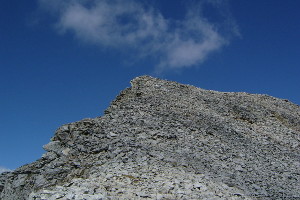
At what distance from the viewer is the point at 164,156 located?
77.4ft

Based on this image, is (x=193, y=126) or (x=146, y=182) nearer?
(x=146, y=182)

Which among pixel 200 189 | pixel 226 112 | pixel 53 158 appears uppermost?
pixel 226 112

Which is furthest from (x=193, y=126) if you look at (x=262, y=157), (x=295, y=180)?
(x=295, y=180)

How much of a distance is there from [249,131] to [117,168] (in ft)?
52.9

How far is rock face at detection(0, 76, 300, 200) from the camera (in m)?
19.6

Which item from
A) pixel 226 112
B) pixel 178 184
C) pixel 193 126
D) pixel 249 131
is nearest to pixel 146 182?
pixel 178 184

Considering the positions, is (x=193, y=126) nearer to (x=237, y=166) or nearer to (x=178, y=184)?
(x=237, y=166)

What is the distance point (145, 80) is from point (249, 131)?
13.5m

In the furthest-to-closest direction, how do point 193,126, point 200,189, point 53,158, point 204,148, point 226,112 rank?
point 226,112 < point 193,126 < point 204,148 < point 53,158 < point 200,189

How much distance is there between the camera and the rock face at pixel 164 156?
19.6 m

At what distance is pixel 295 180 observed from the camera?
81.9ft

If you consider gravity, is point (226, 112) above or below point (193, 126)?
above

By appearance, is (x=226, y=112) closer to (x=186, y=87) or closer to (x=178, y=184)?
(x=186, y=87)

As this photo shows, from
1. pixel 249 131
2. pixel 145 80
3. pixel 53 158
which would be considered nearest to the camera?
pixel 53 158
